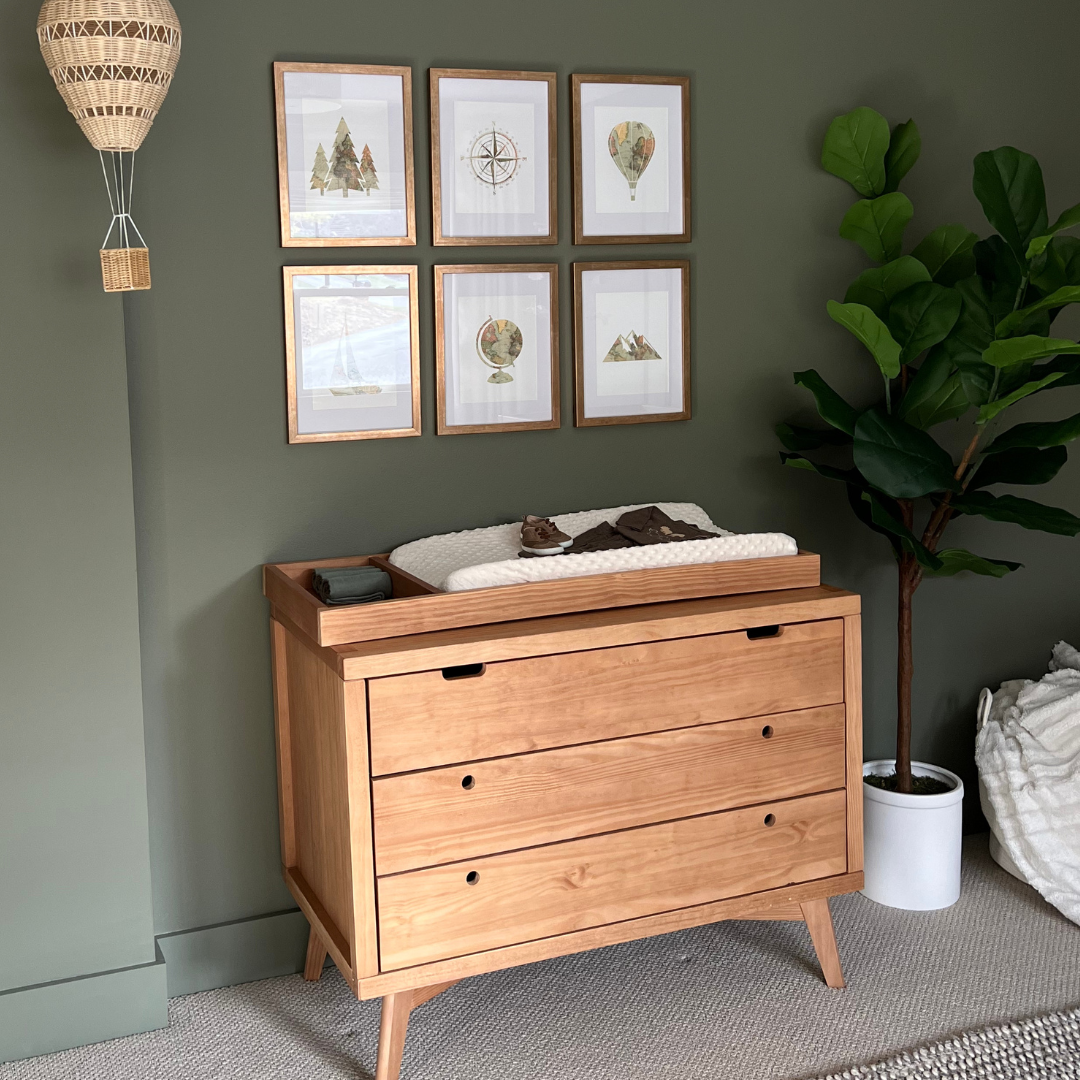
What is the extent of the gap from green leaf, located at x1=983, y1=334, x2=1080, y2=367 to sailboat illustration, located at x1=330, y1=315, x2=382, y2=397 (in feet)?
3.95

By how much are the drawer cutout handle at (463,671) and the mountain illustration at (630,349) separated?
0.82 meters

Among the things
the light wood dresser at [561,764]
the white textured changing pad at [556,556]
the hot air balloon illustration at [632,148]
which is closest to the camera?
the light wood dresser at [561,764]

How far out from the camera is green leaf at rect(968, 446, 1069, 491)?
2.39 m

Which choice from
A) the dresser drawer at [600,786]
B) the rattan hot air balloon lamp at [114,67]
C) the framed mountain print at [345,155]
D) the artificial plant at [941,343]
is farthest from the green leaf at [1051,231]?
the rattan hot air balloon lamp at [114,67]

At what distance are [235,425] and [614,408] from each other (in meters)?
0.80

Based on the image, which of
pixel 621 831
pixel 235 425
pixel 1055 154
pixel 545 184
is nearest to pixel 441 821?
pixel 621 831

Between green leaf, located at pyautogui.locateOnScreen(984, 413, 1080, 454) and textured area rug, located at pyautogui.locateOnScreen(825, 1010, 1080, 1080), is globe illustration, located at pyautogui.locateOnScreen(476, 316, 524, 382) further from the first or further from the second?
textured area rug, located at pyautogui.locateOnScreen(825, 1010, 1080, 1080)

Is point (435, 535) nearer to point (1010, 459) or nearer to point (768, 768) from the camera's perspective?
point (768, 768)

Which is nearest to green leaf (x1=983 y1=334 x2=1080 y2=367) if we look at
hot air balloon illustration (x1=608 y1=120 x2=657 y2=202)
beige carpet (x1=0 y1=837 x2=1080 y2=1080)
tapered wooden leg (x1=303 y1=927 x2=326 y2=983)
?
hot air balloon illustration (x1=608 y1=120 x2=657 y2=202)

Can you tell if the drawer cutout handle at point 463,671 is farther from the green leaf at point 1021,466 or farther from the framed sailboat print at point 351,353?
the green leaf at point 1021,466

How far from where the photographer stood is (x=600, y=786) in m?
2.00

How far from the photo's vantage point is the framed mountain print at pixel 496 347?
2.36 m

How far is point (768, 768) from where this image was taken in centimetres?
212

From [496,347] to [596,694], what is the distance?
81 centimetres
